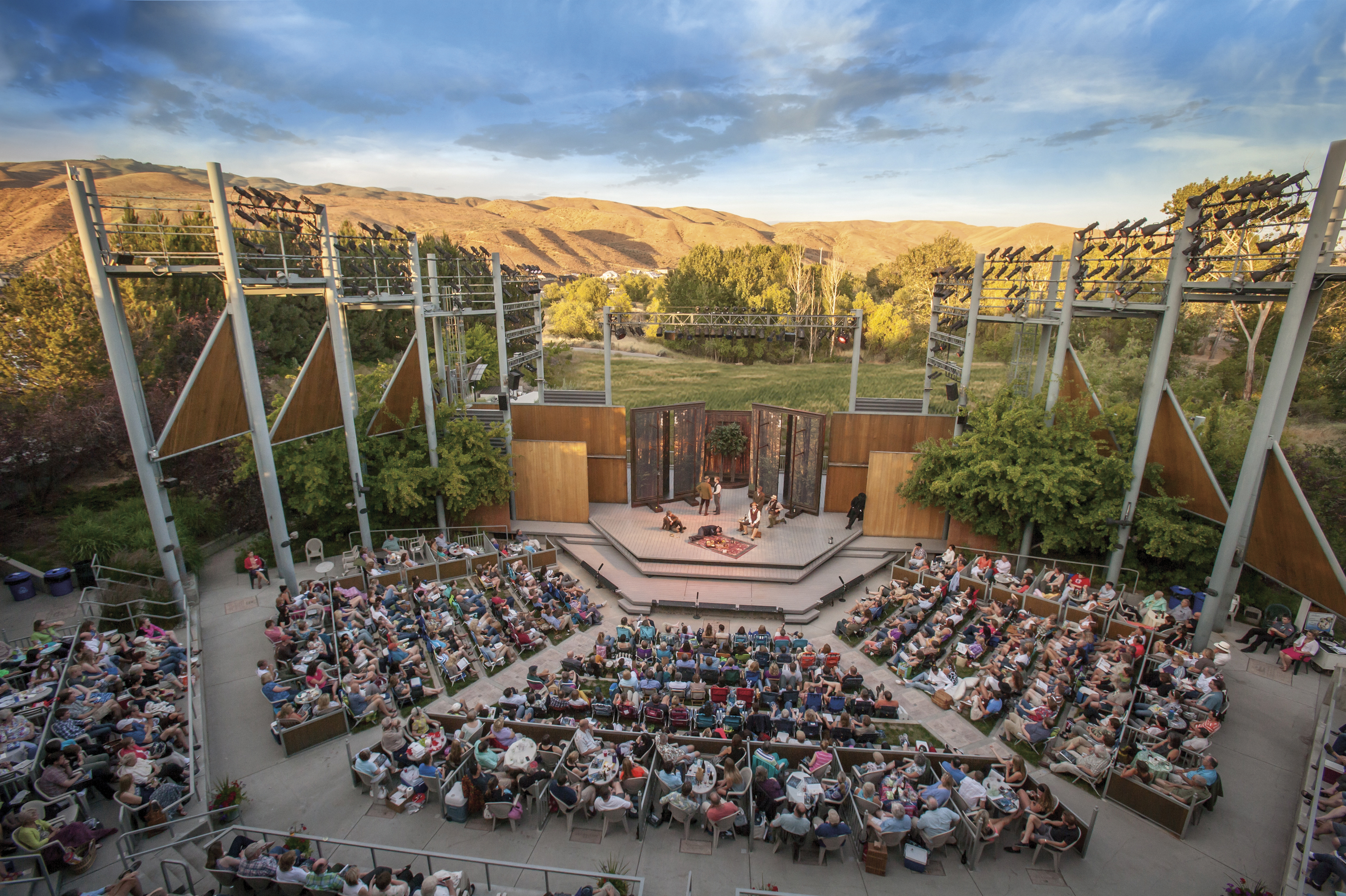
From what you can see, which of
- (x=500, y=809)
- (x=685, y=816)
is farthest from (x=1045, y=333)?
(x=500, y=809)

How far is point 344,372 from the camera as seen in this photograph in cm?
1448

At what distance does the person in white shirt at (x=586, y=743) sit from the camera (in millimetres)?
8750

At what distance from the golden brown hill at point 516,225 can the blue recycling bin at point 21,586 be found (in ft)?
208

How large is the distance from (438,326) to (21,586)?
1087 cm

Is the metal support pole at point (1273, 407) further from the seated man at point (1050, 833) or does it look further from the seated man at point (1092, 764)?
the seated man at point (1050, 833)

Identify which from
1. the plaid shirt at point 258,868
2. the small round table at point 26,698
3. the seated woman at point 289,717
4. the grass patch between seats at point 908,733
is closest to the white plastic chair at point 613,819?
the plaid shirt at point 258,868

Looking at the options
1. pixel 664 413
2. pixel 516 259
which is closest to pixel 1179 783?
pixel 664 413

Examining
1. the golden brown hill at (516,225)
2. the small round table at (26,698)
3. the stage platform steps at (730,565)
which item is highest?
the golden brown hill at (516,225)

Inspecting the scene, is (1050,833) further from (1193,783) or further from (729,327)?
(729,327)

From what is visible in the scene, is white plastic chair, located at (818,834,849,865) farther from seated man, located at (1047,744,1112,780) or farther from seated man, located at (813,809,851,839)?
seated man, located at (1047,744,1112,780)

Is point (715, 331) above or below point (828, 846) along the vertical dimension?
above

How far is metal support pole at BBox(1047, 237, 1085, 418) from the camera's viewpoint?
13875 mm

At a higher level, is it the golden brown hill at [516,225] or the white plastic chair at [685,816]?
the golden brown hill at [516,225]

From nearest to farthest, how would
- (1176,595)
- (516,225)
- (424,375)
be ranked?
(1176,595), (424,375), (516,225)
